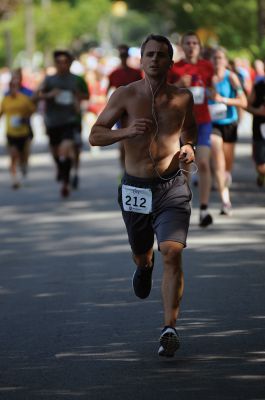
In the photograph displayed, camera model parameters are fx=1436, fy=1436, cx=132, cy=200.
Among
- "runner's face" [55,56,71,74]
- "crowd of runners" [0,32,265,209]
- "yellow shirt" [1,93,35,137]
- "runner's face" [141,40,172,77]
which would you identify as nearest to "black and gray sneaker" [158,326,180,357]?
"runner's face" [141,40,172,77]

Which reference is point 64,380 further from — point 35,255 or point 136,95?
point 35,255

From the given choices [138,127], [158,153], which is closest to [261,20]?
[158,153]

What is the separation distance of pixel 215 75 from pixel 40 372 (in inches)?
346

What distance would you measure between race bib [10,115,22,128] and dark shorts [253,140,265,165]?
7189 mm

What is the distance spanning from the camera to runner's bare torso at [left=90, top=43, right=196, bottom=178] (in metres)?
8.29

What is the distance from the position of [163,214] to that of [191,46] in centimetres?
661

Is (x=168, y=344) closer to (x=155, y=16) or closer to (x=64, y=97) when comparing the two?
(x=64, y=97)

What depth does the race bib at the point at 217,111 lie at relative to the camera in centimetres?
1580

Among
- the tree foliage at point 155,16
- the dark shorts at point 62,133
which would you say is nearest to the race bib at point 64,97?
the dark shorts at point 62,133

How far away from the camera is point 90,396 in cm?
692

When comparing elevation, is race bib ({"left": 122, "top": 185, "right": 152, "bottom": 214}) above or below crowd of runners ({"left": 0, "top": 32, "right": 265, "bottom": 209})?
above

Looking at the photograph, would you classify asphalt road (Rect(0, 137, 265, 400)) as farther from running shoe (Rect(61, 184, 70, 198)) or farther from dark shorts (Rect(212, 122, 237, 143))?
running shoe (Rect(61, 184, 70, 198))

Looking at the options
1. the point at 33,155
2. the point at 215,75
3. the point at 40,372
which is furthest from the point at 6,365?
the point at 33,155

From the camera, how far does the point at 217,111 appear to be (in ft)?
51.8
